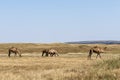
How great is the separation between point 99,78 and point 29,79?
3848 mm

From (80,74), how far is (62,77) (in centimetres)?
123

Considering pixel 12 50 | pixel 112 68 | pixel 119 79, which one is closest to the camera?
pixel 119 79

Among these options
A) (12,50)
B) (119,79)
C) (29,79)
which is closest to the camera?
(119,79)

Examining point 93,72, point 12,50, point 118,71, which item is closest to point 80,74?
point 93,72

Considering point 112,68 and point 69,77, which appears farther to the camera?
point 112,68

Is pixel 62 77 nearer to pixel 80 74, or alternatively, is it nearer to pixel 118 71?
pixel 80 74

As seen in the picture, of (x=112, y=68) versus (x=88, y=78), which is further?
(x=112, y=68)

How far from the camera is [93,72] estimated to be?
865 inches

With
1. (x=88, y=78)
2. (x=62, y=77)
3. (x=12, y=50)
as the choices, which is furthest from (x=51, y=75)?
(x=12, y=50)

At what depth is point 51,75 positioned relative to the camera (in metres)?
22.7

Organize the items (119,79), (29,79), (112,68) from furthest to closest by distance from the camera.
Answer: (112,68), (29,79), (119,79)

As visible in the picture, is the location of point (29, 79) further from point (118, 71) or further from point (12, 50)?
point (12, 50)

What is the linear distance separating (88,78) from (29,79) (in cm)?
326

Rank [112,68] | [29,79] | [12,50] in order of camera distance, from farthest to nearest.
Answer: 1. [12,50]
2. [112,68]
3. [29,79]
